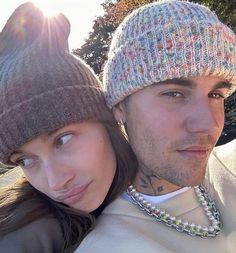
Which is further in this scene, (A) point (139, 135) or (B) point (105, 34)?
(B) point (105, 34)

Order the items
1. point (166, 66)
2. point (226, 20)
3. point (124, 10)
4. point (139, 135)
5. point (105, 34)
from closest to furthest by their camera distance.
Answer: point (166, 66), point (139, 135), point (226, 20), point (124, 10), point (105, 34)

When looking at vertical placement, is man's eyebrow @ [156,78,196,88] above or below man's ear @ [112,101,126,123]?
above

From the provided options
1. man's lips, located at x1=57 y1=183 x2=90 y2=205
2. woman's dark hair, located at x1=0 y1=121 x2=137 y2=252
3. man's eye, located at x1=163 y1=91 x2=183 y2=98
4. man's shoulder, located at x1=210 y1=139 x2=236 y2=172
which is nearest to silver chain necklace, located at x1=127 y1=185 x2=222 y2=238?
woman's dark hair, located at x1=0 y1=121 x2=137 y2=252

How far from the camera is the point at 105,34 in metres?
34.4

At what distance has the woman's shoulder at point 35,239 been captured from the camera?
7.02 feet

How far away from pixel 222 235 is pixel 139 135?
0.76m

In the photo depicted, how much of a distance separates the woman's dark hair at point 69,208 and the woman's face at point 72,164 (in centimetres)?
8

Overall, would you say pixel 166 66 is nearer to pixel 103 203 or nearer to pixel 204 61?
pixel 204 61

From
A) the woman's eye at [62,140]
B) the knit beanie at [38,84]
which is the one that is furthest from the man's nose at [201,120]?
the woman's eye at [62,140]

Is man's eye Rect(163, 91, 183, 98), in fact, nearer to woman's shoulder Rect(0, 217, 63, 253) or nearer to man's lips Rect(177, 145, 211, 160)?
man's lips Rect(177, 145, 211, 160)

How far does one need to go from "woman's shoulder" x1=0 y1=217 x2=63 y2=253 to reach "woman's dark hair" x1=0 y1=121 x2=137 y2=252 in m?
0.04

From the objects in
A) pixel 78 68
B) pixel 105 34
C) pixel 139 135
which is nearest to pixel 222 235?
pixel 139 135

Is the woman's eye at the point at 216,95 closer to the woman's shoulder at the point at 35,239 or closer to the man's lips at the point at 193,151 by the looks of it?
the man's lips at the point at 193,151

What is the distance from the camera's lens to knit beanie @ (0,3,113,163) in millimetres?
2201
